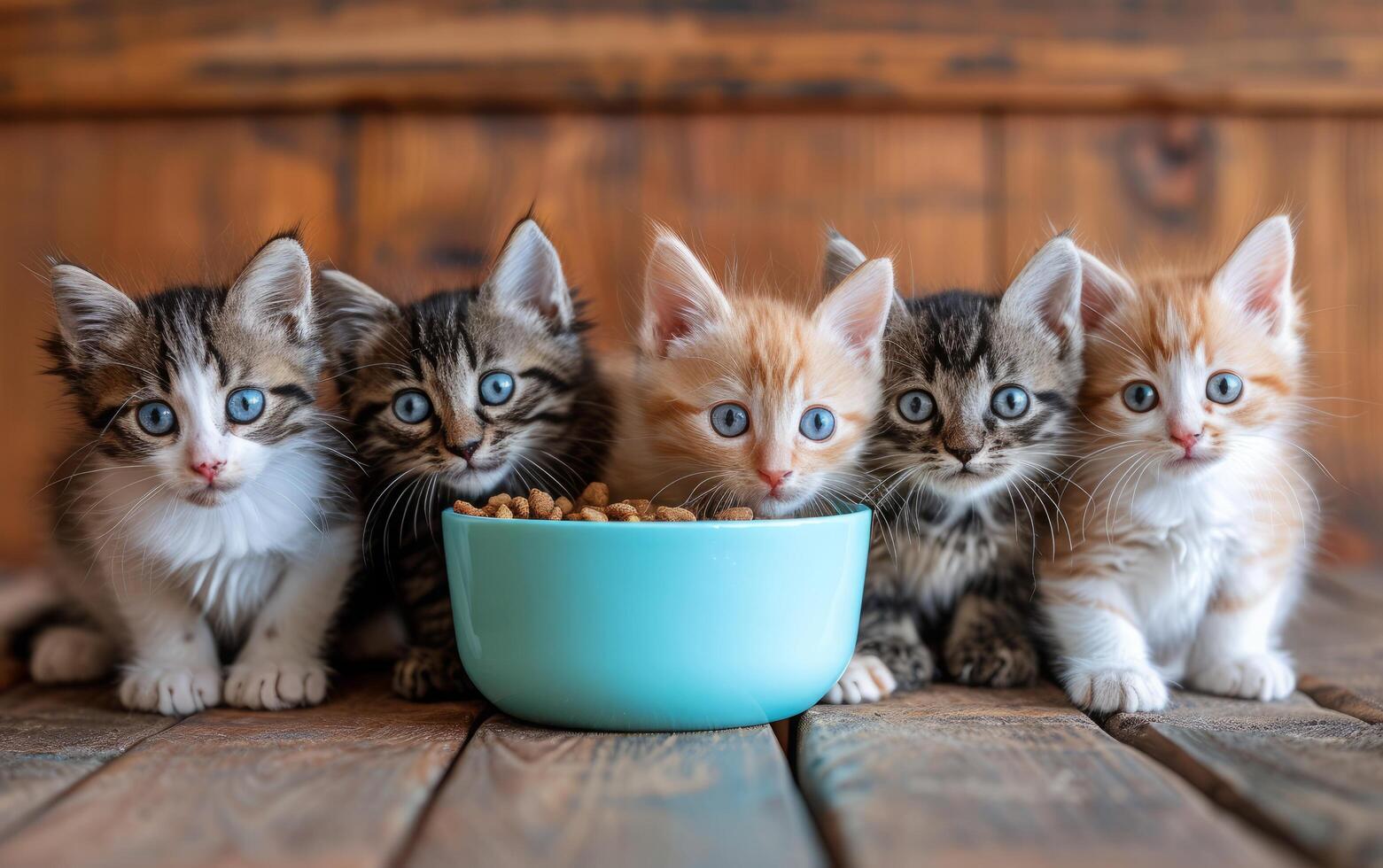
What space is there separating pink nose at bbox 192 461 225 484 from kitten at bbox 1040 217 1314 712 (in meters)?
1.17

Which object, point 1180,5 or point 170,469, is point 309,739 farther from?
point 1180,5

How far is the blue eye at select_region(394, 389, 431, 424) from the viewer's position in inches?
57.3

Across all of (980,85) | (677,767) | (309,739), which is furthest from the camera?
(980,85)

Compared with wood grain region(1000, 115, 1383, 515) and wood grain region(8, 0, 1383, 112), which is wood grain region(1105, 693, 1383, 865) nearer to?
wood grain region(1000, 115, 1383, 515)

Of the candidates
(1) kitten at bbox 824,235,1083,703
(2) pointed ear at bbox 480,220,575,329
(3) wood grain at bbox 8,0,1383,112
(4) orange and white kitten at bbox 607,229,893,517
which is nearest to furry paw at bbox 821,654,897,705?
(1) kitten at bbox 824,235,1083,703

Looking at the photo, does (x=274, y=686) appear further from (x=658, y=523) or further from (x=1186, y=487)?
(x=1186, y=487)

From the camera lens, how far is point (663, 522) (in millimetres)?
1131

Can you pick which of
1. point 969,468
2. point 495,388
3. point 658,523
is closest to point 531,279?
point 495,388

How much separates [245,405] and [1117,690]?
4.04 feet

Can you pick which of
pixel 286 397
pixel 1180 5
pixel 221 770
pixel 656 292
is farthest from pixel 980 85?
pixel 221 770

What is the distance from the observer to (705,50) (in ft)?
6.81

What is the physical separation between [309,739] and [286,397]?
50 centimetres

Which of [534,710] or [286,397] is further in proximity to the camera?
[286,397]

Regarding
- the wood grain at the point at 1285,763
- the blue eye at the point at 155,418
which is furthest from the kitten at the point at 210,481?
the wood grain at the point at 1285,763
